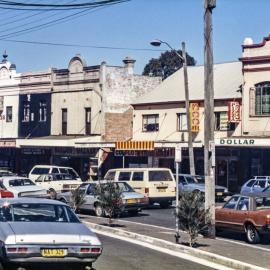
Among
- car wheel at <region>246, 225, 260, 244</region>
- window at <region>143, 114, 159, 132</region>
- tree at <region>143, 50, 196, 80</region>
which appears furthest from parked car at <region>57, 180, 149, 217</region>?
tree at <region>143, 50, 196, 80</region>

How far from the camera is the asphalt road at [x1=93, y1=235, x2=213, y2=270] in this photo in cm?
1308

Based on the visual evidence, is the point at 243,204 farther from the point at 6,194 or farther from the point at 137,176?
the point at 137,176

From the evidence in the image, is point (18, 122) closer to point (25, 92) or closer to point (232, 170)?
point (25, 92)

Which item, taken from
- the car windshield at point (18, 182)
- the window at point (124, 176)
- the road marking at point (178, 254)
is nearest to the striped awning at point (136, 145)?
the window at point (124, 176)

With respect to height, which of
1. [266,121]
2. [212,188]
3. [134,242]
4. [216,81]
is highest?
[216,81]

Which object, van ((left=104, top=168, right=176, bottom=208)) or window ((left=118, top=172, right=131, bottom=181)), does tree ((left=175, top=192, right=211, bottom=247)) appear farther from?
window ((left=118, top=172, right=131, bottom=181))

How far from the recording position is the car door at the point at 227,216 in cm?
1844

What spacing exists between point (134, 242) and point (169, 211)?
1096 cm

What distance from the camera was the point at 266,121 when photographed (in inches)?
1522

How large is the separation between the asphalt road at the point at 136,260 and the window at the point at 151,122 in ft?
96.2

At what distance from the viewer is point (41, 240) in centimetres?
1058

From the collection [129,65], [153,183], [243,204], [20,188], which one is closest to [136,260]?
Result: [243,204]

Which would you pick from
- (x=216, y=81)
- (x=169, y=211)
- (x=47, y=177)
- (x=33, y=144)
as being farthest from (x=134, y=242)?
(x=33, y=144)

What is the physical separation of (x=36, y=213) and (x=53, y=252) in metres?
1.45
